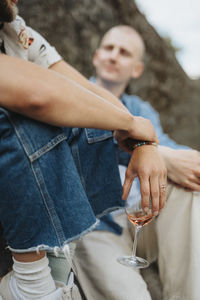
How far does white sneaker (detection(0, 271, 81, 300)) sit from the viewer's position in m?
0.83

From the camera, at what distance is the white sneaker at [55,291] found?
2.71 ft

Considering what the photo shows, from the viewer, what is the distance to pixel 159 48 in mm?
4316

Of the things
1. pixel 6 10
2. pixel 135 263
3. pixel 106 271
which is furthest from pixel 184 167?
pixel 6 10

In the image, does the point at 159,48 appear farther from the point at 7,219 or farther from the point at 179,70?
the point at 7,219

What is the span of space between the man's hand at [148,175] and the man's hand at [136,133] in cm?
4

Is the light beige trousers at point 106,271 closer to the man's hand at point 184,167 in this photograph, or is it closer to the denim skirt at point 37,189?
the man's hand at point 184,167

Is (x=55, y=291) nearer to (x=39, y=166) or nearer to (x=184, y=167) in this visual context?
(x=39, y=166)

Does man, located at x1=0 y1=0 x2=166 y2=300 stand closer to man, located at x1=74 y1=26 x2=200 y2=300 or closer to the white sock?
the white sock

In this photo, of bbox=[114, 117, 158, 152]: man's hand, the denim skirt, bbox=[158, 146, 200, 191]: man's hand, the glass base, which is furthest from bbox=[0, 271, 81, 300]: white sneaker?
bbox=[158, 146, 200, 191]: man's hand

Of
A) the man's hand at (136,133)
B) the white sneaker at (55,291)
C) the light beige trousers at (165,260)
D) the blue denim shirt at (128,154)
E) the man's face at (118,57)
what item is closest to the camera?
the white sneaker at (55,291)

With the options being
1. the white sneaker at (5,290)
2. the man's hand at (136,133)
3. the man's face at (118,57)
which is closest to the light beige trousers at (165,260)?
the man's hand at (136,133)

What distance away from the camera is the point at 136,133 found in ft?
3.15

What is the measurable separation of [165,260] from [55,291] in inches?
22.3

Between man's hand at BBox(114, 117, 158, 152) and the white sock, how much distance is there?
45 cm
